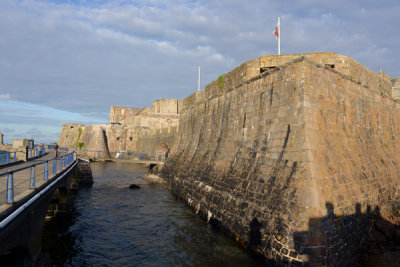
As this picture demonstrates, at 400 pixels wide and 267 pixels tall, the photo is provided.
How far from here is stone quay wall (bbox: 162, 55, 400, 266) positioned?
7746 millimetres

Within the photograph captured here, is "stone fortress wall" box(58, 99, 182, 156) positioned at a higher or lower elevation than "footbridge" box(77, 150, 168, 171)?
higher

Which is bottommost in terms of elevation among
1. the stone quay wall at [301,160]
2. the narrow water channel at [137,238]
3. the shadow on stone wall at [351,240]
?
the narrow water channel at [137,238]

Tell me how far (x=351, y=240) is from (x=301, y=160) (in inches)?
115

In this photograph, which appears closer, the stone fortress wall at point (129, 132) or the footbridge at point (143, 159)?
the footbridge at point (143, 159)

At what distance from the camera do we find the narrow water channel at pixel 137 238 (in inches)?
345

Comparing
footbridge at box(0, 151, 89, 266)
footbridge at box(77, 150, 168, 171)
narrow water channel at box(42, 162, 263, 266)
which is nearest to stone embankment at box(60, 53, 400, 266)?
narrow water channel at box(42, 162, 263, 266)

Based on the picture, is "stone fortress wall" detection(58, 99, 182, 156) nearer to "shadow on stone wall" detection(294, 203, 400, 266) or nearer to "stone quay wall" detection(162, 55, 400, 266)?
"stone quay wall" detection(162, 55, 400, 266)

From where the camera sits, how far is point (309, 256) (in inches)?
277

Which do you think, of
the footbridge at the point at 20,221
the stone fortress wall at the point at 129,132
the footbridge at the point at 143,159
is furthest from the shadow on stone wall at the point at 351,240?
the stone fortress wall at the point at 129,132

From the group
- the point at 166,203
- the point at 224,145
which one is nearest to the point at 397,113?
the point at 224,145

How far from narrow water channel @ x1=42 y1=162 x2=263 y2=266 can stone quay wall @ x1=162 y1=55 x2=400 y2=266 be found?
0.82 m

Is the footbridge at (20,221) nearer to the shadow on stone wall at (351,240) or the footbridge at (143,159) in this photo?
the shadow on stone wall at (351,240)

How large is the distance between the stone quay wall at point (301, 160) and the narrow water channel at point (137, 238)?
2.70ft

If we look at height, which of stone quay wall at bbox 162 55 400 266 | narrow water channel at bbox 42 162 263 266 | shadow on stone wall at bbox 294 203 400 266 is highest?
stone quay wall at bbox 162 55 400 266
